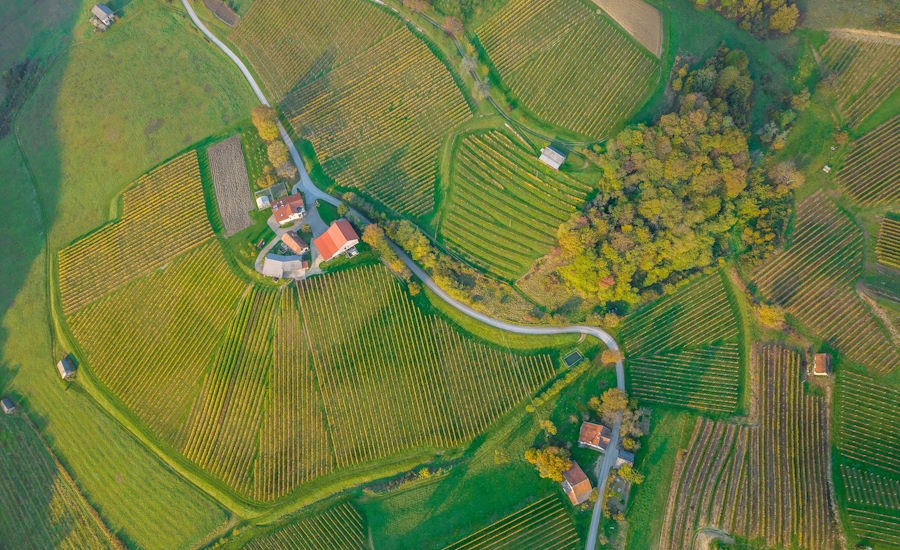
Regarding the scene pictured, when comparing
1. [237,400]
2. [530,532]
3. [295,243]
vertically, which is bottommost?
[530,532]

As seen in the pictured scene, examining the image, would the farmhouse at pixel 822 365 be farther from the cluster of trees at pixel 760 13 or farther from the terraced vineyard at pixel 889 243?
the cluster of trees at pixel 760 13

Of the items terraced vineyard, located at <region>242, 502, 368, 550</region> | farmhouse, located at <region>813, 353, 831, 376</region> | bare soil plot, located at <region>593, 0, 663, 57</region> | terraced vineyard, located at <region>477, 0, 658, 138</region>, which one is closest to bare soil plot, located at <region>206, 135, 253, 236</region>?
terraced vineyard, located at <region>242, 502, 368, 550</region>

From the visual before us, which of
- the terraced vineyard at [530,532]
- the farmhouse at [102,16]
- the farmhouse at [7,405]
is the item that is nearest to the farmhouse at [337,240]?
the terraced vineyard at [530,532]

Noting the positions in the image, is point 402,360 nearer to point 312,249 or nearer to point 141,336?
point 312,249

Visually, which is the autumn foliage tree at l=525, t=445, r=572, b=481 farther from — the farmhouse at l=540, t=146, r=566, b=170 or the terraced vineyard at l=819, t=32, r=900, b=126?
the terraced vineyard at l=819, t=32, r=900, b=126

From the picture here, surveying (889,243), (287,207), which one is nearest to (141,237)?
(287,207)

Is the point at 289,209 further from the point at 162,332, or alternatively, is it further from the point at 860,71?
the point at 860,71

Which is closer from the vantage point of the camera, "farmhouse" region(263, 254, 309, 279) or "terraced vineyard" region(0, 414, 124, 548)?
"terraced vineyard" region(0, 414, 124, 548)
